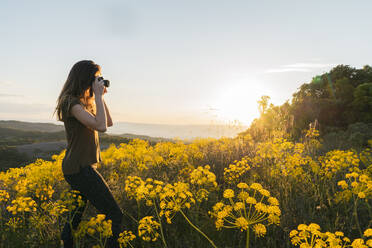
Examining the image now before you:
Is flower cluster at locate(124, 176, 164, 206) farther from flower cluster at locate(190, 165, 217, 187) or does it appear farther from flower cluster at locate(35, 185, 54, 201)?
flower cluster at locate(35, 185, 54, 201)

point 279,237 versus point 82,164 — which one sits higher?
point 82,164

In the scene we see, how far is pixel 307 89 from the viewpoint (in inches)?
598

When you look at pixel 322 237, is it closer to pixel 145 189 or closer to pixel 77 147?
pixel 145 189

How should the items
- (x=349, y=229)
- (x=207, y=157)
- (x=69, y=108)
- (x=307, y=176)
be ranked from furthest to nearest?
1. (x=207, y=157)
2. (x=307, y=176)
3. (x=349, y=229)
4. (x=69, y=108)

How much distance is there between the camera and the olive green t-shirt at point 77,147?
2.48 metres

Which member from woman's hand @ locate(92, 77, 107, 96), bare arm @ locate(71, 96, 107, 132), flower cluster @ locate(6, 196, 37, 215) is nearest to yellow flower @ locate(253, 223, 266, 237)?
bare arm @ locate(71, 96, 107, 132)

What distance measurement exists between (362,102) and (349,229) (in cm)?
1216

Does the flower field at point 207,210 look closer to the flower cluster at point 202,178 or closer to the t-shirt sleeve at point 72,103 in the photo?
the flower cluster at point 202,178

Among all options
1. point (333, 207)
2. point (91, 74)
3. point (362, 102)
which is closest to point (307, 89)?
point (362, 102)

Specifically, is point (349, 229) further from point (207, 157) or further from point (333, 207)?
point (207, 157)

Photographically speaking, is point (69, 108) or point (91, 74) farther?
point (91, 74)

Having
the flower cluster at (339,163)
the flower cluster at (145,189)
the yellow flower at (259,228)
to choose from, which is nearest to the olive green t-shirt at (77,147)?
the flower cluster at (145,189)

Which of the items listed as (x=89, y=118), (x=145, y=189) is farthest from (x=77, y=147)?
(x=145, y=189)

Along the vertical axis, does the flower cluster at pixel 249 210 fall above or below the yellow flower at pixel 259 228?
above
